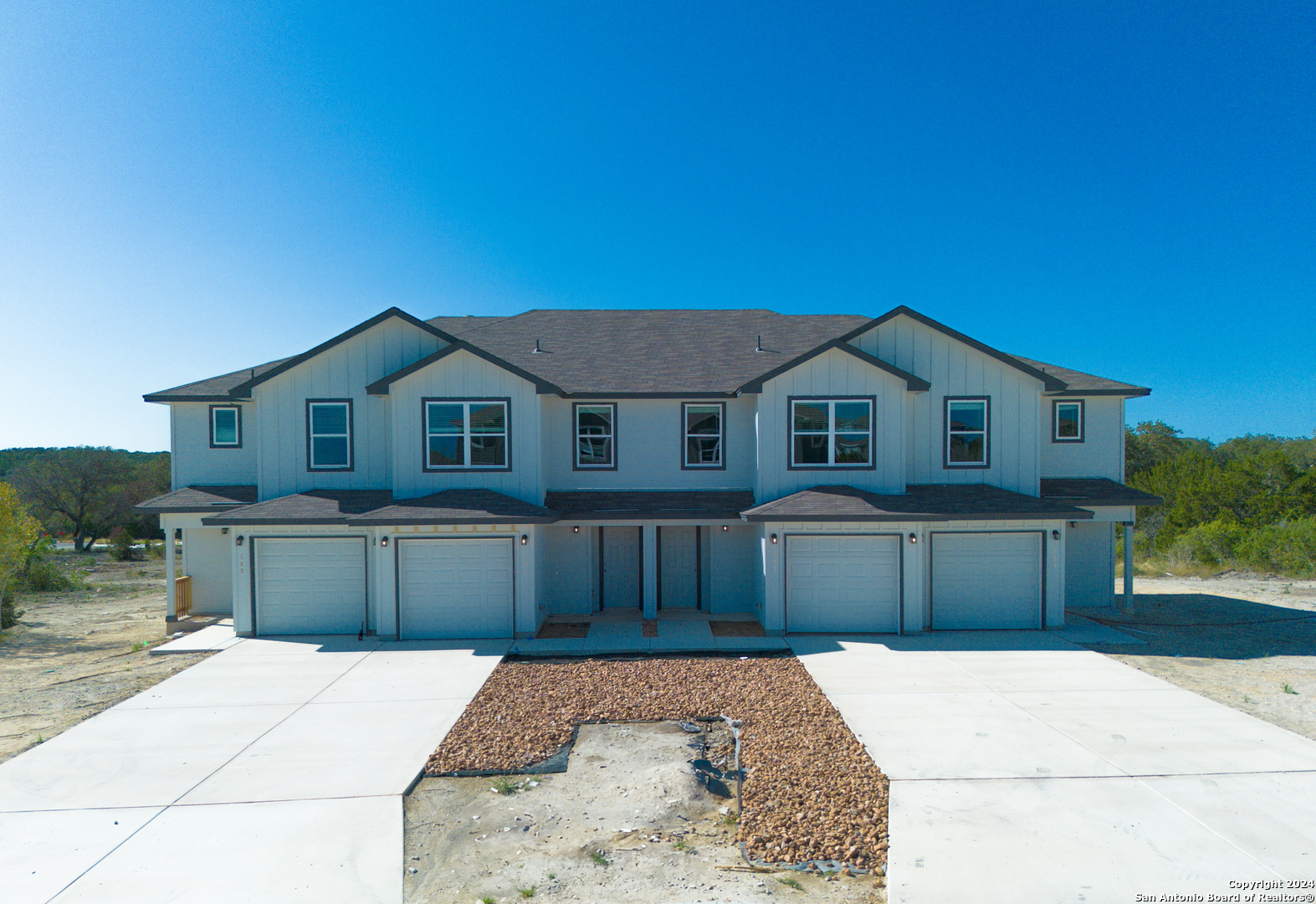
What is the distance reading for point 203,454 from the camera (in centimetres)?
1497

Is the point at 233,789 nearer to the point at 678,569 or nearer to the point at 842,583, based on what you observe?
the point at 678,569

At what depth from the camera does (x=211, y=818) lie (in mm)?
5988

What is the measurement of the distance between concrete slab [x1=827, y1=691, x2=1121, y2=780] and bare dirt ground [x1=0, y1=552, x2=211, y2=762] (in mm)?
10366

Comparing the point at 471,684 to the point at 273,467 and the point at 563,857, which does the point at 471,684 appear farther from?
the point at 273,467

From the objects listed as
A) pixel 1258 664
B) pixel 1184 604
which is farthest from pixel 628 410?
pixel 1184 604

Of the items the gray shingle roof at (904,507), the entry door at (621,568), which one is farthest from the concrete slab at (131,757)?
the gray shingle roof at (904,507)

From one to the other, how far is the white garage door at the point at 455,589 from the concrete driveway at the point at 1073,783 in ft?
20.6

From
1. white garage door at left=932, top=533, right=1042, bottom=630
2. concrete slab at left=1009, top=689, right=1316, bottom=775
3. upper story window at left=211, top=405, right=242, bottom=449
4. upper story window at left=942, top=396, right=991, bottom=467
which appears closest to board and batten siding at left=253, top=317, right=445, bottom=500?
upper story window at left=211, top=405, right=242, bottom=449

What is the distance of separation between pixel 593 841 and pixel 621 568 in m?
9.47

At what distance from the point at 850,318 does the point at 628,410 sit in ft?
26.5

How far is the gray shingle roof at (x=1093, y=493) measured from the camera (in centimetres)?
1391

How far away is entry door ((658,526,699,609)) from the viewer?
14.8 metres

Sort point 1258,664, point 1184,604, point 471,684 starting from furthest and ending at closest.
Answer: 1. point 1184,604
2. point 1258,664
3. point 471,684

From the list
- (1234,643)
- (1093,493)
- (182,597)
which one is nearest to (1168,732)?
(1234,643)
